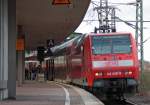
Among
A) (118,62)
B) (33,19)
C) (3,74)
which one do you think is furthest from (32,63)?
(3,74)

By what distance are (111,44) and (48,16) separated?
866 cm

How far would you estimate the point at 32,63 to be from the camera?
8225cm

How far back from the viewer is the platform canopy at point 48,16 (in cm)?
3040

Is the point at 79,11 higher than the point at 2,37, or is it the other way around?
the point at 79,11

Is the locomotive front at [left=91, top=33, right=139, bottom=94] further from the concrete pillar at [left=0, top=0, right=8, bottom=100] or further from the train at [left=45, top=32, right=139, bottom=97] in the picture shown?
the concrete pillar at [left=0, top=0, right=8, bottom=100]

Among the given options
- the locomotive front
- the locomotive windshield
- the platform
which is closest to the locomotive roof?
the locomotive windshield

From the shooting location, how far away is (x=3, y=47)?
22.8 metres

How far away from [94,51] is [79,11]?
5.27 metres

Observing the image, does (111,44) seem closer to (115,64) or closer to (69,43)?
(115,64)

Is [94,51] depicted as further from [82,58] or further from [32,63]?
[32,63]

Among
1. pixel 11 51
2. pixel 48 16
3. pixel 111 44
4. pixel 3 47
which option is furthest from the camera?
pixel 48 16

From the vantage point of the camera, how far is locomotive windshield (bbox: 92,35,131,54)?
93.7 ft

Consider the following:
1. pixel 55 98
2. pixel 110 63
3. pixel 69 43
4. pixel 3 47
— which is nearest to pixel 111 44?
pixel 110 63

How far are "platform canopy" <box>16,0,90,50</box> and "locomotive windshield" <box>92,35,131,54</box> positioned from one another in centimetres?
194
